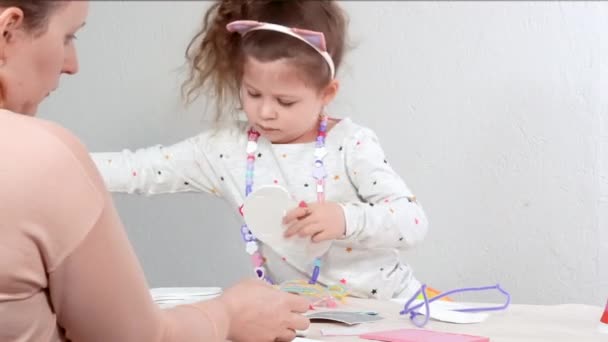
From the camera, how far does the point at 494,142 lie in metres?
1.64

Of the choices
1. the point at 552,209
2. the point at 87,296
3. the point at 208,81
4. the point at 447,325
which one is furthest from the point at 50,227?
the point at 552,209

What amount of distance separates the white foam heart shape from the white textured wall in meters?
0.38

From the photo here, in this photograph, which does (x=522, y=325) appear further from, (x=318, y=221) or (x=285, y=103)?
(x=285, y=103)

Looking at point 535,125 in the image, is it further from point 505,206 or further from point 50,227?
point 50,227

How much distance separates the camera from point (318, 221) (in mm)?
1293

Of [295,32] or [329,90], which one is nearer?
[295,32]

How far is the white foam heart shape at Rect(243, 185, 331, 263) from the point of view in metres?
Answer: 1.31

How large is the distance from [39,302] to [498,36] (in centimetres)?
119

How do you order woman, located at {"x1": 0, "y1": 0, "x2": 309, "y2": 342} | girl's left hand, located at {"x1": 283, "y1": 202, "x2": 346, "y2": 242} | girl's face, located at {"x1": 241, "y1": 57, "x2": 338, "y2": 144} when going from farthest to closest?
girl's face, located at {"x1": 241, "y1": 57, "x2": 338, "y2": 144}, girl's left hand, located at {"x1": 283, "y1": 202, "x2": 346, "y2": 242}, woman, located at {"x1": 0, "y1": 0, "x2": 309, "y2": 342}

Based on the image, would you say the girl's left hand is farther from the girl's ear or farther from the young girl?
the girl's ear

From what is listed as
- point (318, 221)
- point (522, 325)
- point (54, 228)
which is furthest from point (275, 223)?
point (54, 228)

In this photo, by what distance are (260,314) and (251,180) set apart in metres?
0.65

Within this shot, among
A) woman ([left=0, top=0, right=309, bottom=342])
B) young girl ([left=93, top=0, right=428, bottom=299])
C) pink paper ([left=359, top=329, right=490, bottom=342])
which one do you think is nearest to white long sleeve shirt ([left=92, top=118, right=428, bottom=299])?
young girl ([left=93, top=0, right=428, bottom=299])

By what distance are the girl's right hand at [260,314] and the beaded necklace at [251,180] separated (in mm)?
560
